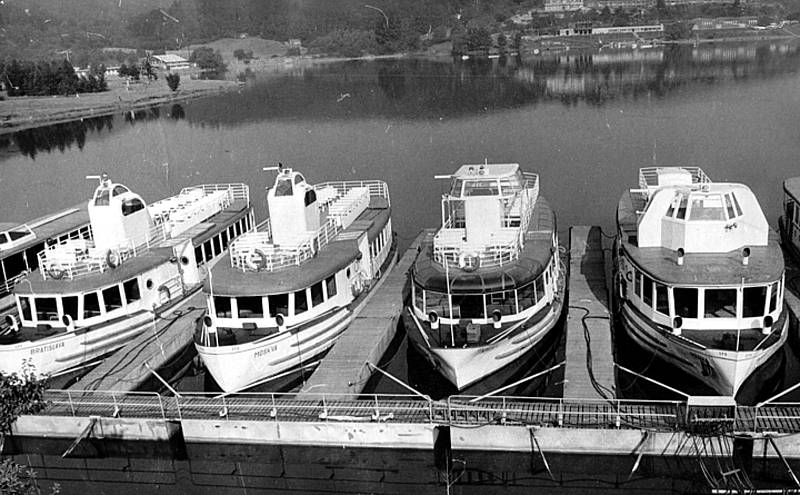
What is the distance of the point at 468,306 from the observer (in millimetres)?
25109

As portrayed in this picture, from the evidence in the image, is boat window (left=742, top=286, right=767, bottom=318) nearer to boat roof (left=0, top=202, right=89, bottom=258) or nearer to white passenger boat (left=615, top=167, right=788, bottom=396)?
white passenger boat (left=615, top=167, right=788, bottom=396)

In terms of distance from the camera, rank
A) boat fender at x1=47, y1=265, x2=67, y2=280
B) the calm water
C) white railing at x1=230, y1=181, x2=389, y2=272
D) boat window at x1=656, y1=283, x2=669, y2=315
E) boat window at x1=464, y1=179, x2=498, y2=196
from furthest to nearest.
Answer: the calm water, boat window at x1=464, y1=179, x2=498, y2=196, boat fender at x1=47, y1=265, x2=67, y2=280, white railing at x1=230, y1=181, x2=389, y2=272, boat window at x1=656, y1=283, x2=669, y2=315

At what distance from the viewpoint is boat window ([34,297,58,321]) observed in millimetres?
27828

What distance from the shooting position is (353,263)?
29.9 m

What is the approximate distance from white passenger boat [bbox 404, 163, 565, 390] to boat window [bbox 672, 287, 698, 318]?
170 inches

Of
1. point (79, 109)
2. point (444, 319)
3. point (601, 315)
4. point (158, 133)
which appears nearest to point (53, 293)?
point (444, 319)

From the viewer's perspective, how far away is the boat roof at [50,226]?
109ft

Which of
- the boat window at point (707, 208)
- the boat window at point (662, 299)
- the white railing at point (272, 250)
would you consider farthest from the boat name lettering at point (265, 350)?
the boat window at point (707, 208)

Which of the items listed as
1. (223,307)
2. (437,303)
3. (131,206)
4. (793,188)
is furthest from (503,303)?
(793,188)

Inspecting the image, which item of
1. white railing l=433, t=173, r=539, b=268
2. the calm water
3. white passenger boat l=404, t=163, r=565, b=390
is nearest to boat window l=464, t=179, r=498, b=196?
white passenger boat l=404, t=163, r=565, b=390

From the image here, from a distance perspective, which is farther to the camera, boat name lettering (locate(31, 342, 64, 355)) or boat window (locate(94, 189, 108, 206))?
boat window (locate(94, 189, 108, 206))

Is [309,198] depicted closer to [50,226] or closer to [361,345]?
[361,345]

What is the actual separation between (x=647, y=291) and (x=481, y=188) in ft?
23.8

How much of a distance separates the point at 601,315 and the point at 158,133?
87796 mm
